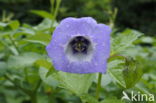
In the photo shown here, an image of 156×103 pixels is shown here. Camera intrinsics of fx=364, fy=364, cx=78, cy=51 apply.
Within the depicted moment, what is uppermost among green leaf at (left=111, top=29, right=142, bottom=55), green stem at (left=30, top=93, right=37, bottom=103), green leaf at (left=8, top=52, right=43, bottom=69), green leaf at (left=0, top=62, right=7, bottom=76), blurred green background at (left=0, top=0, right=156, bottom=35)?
green leaf at (left=111, top=29, right=142, bottom=55)

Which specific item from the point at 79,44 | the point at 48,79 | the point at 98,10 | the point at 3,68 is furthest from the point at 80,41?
the point at 98,10

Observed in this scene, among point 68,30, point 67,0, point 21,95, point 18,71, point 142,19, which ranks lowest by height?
point 142,19

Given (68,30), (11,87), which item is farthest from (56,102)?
(68,30)

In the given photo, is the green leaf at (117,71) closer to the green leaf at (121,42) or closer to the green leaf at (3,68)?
the green leaf at (121,42)

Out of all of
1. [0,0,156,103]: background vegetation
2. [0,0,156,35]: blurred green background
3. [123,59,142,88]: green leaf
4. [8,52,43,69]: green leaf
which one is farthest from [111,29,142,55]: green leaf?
[0,0,156,35]: blurred green background

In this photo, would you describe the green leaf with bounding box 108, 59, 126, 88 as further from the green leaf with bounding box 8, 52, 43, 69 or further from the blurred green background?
the blurred green background

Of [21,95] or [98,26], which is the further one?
[21,95]

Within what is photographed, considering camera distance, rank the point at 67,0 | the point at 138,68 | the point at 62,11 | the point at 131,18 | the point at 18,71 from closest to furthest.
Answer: the point at 138,68 < the point at 18,71 < the point at 62,11 < the point at 67,0 < the point at 131,18

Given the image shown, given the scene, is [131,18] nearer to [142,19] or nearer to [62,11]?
[142,19]
